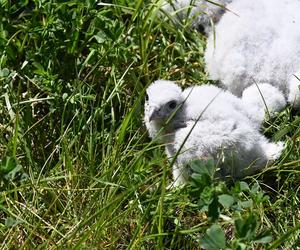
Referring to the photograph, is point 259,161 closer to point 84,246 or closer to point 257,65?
point 257,65

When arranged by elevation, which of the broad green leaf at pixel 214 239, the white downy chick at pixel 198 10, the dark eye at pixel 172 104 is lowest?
the dark eye at pixel 172 104

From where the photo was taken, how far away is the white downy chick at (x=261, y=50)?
3.26 meters

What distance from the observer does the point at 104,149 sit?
3105 millimetres

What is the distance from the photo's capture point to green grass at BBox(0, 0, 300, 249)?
105 inches

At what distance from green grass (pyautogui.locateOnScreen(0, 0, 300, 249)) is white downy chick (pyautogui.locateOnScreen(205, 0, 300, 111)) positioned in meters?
0.16

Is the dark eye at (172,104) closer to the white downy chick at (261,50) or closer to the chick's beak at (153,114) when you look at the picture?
the chick's beak at (153,114)

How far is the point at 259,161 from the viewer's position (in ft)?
10.3

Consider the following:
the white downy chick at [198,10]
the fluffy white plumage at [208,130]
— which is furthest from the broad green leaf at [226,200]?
the white downy chick at [198,10]

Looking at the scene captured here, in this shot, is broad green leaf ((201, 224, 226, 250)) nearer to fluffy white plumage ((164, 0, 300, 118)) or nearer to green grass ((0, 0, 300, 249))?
green grass ((0, 0, 300, 249))

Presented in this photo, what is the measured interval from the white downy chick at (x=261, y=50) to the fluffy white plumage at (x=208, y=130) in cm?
20

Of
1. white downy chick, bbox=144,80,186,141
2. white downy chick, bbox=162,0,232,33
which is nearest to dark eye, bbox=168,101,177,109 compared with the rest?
white downy chick, bbox=144,80,186,141

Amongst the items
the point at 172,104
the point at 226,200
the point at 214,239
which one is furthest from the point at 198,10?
the point at 214,239

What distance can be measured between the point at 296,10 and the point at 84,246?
1.54 metres

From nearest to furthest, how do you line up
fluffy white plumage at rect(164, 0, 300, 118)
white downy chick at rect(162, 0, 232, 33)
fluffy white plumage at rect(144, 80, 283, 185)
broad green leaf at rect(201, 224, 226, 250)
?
1. broad green leaf at rect(201, 224, 226, 250)
2. fluffy white plumage at rect(144, 80, 283, 185)
3. fluffy white plumage at rect(164, 0, 300, 118)
4. white downy chick at rect(162, 0, 232, 33)
